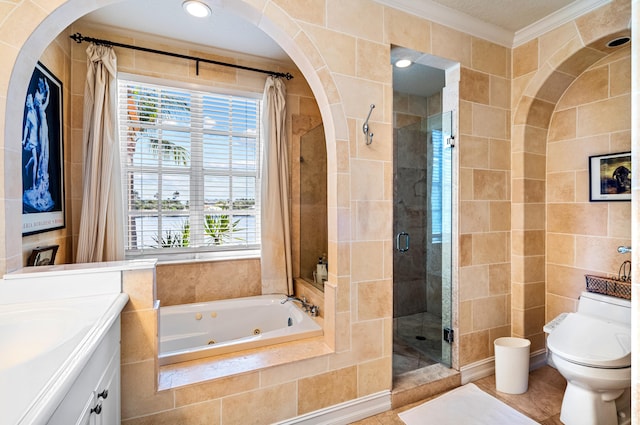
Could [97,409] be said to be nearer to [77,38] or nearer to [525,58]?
[77,38]

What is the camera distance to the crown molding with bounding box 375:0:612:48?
201 cm

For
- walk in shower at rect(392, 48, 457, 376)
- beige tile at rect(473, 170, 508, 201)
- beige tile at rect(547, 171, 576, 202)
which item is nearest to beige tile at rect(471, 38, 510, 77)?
walk in shower at rect(392, 48, 457, 376)

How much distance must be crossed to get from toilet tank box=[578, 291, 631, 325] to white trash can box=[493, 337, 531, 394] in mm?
493

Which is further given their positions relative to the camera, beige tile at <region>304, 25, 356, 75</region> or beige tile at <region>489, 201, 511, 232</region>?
beige tile at <region>489, 201, 511, 232</region>

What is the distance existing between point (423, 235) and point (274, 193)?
1.38 m

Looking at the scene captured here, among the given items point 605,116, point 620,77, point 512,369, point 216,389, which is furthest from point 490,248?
point 216,389

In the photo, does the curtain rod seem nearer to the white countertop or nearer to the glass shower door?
the glass shower door

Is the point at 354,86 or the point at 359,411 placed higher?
the point at 354,86

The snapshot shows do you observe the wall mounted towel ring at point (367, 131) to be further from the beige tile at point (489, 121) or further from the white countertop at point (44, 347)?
the white countertop at point (44, 347)

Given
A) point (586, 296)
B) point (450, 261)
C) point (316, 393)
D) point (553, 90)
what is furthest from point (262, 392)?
point (553, 90)

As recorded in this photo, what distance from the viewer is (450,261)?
234cm

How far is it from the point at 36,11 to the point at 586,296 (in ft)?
11.6

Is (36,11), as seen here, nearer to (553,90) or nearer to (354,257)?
(354,257)

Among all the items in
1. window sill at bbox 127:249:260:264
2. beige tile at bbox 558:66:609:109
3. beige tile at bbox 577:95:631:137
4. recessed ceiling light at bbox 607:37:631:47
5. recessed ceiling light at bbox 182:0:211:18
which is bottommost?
window sill at bbox 127:249:260:264
